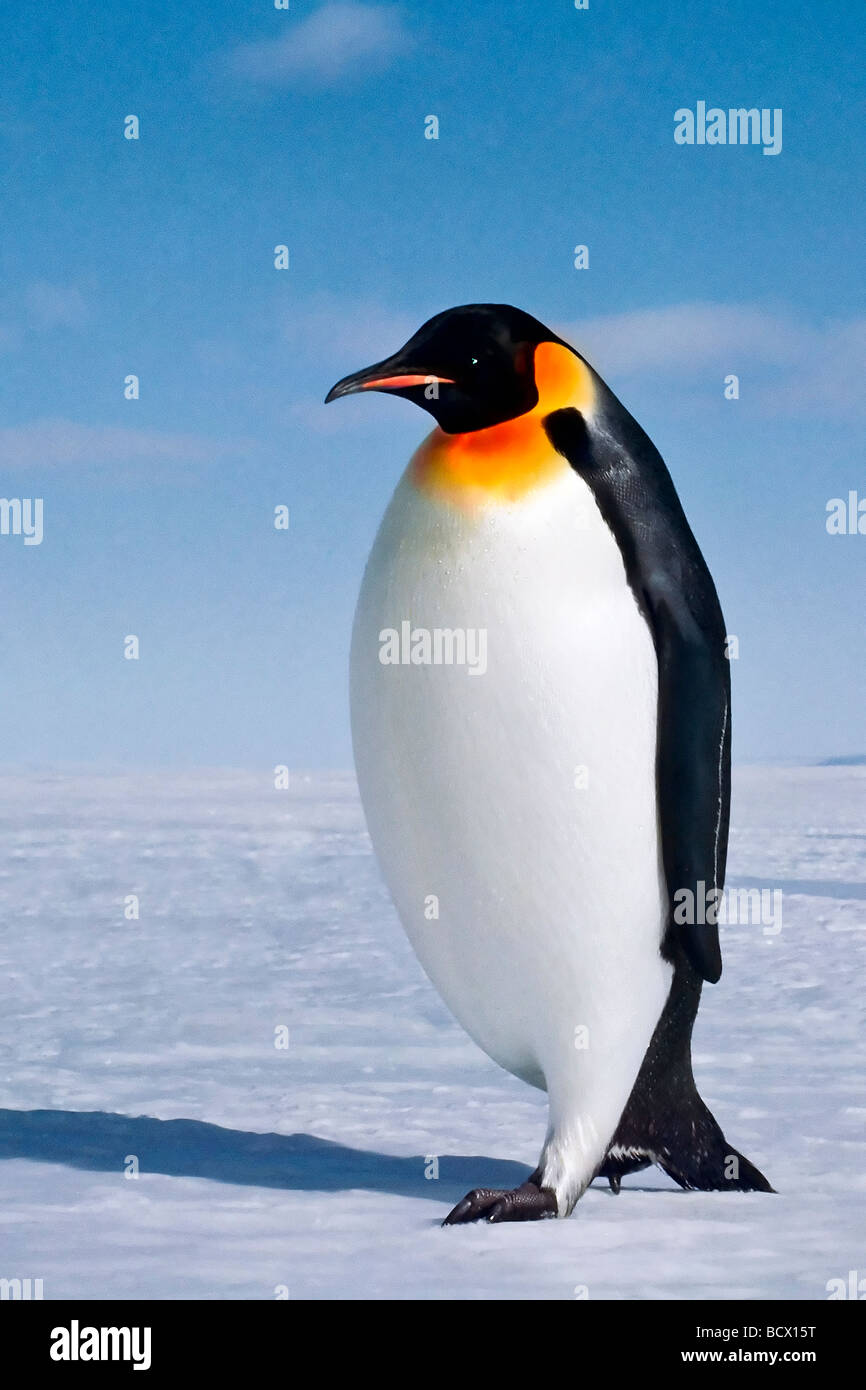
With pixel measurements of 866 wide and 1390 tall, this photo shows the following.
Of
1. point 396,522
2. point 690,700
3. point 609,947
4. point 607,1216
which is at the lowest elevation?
point 607,1216

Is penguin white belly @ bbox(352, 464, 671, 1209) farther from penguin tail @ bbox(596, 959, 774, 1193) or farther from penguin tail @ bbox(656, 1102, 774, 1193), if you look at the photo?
penguin tail @ bbox(656, 1102, 774, 1193)

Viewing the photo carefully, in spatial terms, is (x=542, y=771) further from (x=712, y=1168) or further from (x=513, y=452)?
(x=712, y=1168)

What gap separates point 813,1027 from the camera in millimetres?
5082

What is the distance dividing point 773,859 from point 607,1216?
7.54 m

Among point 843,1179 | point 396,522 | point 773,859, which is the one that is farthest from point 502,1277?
point 773,859

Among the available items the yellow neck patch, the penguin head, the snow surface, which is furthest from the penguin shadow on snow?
the penguin head

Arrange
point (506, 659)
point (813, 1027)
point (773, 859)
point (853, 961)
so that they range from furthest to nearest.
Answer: point (773, 859) < point (853, 961) < point (813, 1027) < point (506, 659)

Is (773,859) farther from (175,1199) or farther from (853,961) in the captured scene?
(175,1199)

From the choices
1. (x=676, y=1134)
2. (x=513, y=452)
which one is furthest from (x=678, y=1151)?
(x=513, y=452)

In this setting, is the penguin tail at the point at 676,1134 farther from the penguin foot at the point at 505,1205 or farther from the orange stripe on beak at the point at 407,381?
the orange stripe on beak at the point at 407,381

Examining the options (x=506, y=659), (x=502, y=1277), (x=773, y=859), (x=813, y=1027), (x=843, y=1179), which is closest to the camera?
(x=502, y=1277)

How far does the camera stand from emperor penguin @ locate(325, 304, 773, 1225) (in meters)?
3.17

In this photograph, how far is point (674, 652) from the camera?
320 centimetres

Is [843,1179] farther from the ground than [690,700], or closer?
closer
